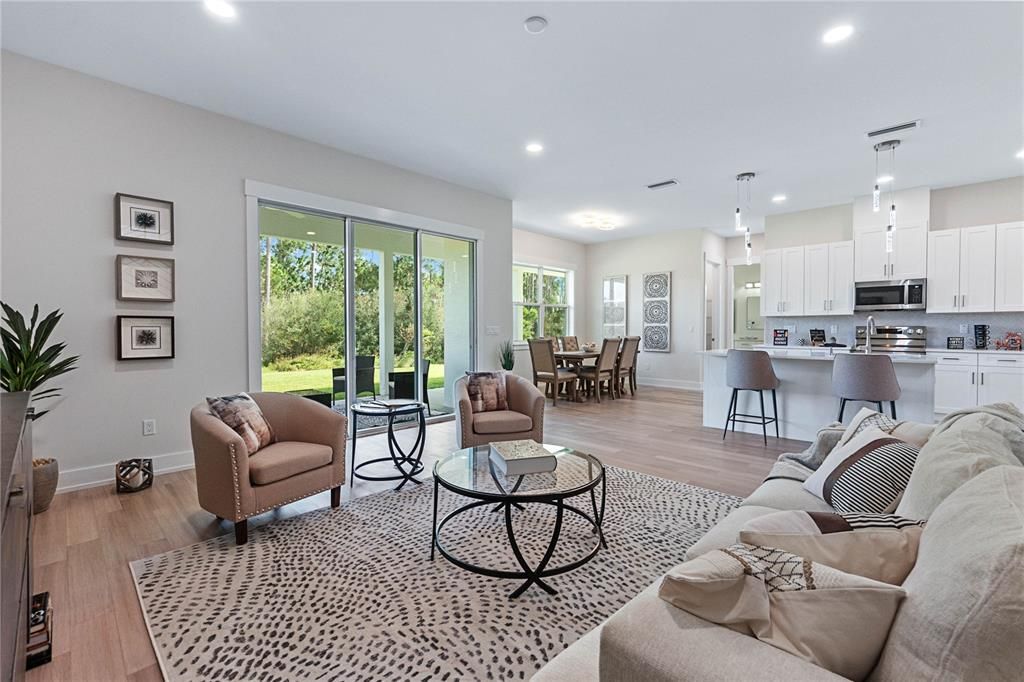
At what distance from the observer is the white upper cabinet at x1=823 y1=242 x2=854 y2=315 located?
20.9ft

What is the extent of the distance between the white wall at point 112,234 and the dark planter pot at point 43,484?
326 millimetres

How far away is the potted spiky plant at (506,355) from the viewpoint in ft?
20.6

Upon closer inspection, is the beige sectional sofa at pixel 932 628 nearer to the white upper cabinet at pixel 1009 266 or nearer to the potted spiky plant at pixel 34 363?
the potted spiky plant at pixel 34 363

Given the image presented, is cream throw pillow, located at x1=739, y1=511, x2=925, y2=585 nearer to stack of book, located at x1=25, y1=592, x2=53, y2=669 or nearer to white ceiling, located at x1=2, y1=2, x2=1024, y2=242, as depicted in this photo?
stack of book, located at x1=25, y1=592, x2=53, y2=669

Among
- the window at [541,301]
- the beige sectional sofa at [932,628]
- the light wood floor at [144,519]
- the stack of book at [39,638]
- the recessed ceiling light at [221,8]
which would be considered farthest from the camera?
the window at [541,301]

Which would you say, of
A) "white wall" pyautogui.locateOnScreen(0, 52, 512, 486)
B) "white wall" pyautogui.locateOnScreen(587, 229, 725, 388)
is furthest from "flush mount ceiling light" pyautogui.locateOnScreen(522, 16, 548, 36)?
"white wall" pyautogui.locateOnScreen(587, 229, 725, 388)

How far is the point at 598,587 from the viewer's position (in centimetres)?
207

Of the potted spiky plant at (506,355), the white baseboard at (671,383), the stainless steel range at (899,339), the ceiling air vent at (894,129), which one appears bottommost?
the white baseboard at (671,383)

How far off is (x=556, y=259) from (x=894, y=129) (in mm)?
5766

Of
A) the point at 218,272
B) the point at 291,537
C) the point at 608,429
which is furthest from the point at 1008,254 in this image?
the point at 218,272

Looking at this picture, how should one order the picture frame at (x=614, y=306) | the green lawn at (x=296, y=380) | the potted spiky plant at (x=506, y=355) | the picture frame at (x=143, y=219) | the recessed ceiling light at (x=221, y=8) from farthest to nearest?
the picture frame at (x=614, y=306)
the potted spiky plant at (x=506, y=355)
the green lawn at (x=296, y=380)
the picture frame at (x=143, y=219)
the recessed ceiling light at (x=221, y=8)

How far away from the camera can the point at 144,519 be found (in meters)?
2.80

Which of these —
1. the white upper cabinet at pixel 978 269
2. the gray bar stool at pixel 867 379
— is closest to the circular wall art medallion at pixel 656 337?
the white upper cabinet at pixel 978 269

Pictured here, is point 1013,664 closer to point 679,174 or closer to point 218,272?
point 218,272
